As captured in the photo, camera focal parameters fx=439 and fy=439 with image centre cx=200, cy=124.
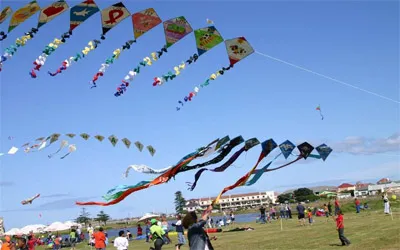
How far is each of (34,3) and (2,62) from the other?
1860 millimetres

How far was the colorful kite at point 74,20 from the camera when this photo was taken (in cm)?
1269

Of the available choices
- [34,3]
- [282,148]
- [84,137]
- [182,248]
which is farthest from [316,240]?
[34,3]

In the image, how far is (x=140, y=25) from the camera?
14.1 meters

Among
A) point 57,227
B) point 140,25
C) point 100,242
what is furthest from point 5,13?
point 57,227

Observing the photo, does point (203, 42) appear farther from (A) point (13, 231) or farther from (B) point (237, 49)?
(A) point (13, 231)

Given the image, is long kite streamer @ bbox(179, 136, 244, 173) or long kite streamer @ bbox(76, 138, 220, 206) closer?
long kite streamer @ bbox(76, 138, 220, 206)

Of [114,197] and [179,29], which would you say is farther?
[179,29]

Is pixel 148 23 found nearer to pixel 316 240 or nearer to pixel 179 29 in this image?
pixel 179 29

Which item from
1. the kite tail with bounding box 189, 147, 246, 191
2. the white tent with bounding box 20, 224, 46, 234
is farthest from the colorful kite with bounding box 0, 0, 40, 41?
the white tent with bounding box 20, 224, 46, 234

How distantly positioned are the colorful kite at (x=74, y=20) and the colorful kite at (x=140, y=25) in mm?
1471

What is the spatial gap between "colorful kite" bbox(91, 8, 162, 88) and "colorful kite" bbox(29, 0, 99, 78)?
1471 millimetres

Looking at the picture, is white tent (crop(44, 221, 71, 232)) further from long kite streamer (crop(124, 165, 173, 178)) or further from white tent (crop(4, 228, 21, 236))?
long kite streamer (crop(124, 165, 173, 178))

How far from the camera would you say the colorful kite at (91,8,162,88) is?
45.8 ft

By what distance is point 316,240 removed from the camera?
18.8 meters
